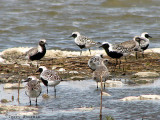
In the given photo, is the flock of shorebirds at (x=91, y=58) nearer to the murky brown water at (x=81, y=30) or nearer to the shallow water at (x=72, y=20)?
the murky brown water at (x=81, y=30)

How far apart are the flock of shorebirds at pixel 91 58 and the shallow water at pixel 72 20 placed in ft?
14.9

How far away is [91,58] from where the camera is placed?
40.6ft

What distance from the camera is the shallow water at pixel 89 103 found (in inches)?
300

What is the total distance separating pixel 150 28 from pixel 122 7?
229 inches

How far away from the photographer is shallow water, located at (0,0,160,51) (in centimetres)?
2186

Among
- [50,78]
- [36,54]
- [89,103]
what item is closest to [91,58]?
[36,54]

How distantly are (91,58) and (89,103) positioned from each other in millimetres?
3853

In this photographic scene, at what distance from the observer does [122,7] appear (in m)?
29.5

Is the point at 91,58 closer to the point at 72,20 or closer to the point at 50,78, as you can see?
the point at 50,78

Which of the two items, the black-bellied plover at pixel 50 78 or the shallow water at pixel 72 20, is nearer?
the black-bellied plover at pixel 50 78

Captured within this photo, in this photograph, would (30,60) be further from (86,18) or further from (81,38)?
(86,18)

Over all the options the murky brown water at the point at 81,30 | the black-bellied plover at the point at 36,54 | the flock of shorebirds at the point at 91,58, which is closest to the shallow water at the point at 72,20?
the murky brown water at the point at 81,30

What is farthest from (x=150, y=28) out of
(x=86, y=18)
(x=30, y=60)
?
(x=30, y=60)

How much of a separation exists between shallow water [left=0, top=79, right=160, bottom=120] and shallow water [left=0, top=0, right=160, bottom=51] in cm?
980
